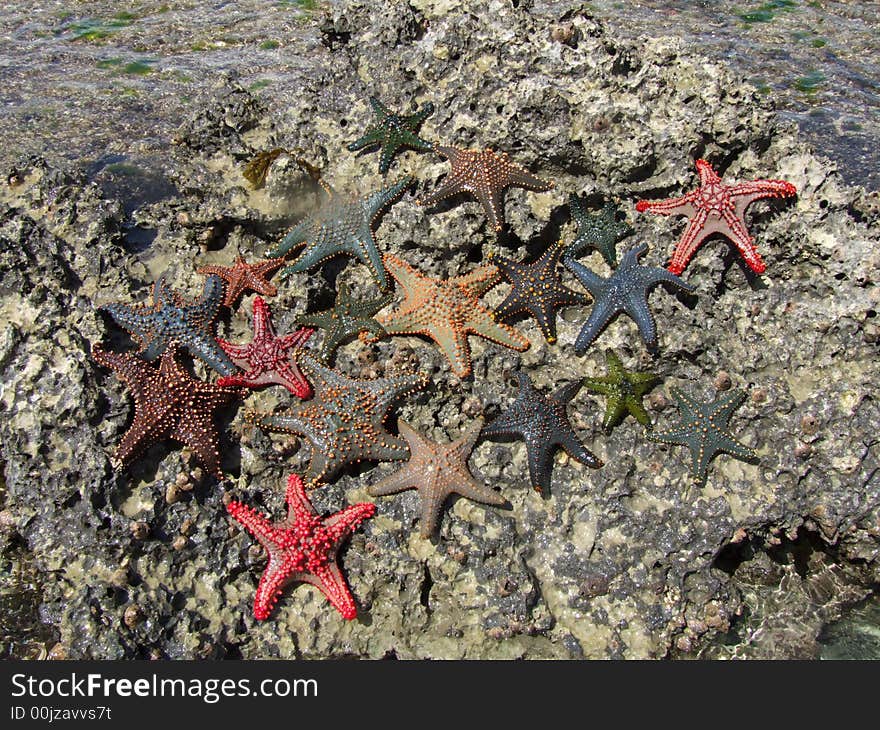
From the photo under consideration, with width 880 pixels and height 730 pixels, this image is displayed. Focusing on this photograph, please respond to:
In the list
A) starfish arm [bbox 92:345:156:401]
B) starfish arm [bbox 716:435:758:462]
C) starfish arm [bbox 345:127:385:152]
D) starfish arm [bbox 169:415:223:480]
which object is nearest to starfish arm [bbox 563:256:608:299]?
starfish arm [bbox 716:435:758:462]

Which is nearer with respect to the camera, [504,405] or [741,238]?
[504,405]

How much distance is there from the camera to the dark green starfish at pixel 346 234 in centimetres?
597

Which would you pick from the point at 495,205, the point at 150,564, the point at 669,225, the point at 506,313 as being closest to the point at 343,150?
the point at 495,205

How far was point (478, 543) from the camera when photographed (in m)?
5.29

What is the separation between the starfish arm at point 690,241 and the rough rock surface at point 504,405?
162mm

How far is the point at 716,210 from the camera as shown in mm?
5789

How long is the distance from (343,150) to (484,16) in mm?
2048

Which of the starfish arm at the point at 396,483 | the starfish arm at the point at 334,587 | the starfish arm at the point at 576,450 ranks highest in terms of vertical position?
the starfish arm at the point at 576,450

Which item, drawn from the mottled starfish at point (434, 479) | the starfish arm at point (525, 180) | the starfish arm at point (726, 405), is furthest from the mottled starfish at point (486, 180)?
the starfish arm at point (726, 405)

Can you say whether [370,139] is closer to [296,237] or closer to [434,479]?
[296,237]

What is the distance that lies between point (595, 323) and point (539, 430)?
3.63 ft

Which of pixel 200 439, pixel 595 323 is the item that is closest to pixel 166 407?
pixel 200 439

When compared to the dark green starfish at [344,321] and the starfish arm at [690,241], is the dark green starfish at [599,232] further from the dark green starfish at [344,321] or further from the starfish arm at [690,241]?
the dark green starfish at [344,321]

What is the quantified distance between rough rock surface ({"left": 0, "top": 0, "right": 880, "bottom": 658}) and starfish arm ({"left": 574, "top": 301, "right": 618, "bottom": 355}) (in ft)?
0.61
